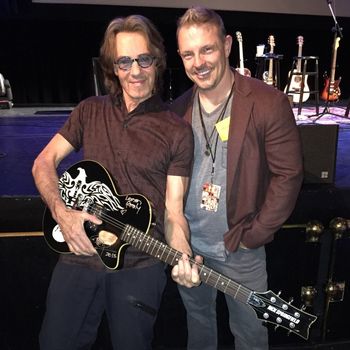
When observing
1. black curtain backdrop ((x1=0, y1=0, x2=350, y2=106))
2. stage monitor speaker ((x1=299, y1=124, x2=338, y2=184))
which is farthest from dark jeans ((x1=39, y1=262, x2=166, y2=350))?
black curtain backdrop ((x1=0, y1=0, x2=350, y2=106))

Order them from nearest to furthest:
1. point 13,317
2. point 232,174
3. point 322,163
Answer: point 232,174 → point 322,163 → point 13,317

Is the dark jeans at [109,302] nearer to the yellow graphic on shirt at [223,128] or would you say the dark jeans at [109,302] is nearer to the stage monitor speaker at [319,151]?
the yellow graphic on shirt at [223,128]

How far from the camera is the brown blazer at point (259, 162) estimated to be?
160cm

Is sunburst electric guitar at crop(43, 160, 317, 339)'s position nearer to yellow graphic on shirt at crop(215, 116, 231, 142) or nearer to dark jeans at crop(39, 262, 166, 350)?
dark jeans at crop(39, 262, 166, 350)

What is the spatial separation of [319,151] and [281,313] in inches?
37.8

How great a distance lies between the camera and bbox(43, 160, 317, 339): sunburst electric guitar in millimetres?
1580

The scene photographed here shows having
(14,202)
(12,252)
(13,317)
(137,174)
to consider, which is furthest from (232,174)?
(13,317)

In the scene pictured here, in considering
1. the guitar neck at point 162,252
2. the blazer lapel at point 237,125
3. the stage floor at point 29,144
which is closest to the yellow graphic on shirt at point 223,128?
the blazer lapel at point 237,125

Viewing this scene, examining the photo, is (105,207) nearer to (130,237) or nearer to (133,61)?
(130,237)

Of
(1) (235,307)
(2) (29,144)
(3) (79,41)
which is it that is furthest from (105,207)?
(3) (79,41)

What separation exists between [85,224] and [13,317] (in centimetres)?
108

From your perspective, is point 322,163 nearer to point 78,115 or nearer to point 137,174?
point 137,174

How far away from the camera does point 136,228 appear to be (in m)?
1.62

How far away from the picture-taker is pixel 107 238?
166 centimetres
